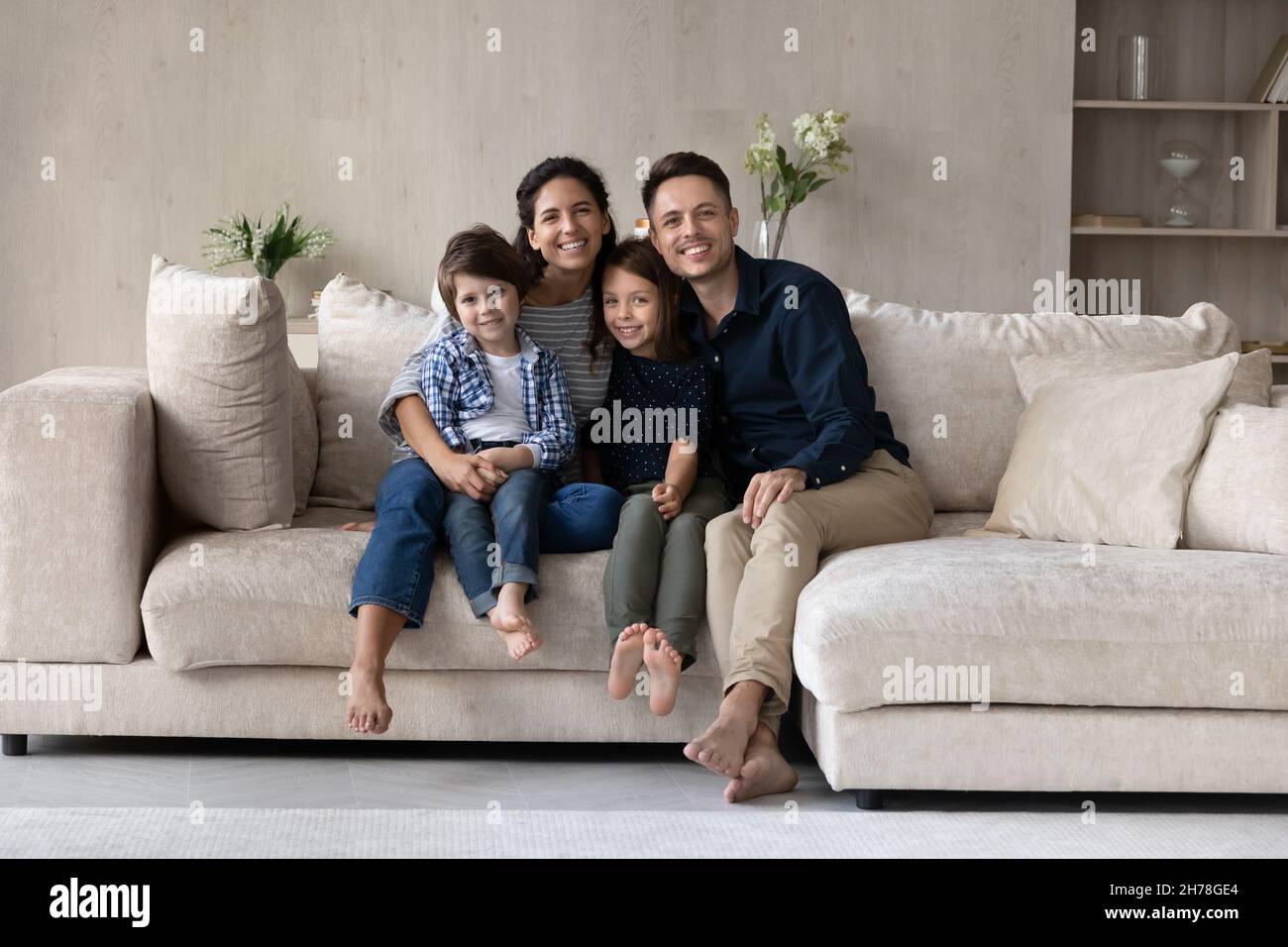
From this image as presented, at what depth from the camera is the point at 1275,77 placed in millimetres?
4582

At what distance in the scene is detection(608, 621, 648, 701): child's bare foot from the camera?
201cm

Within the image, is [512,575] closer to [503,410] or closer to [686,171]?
[503,410]

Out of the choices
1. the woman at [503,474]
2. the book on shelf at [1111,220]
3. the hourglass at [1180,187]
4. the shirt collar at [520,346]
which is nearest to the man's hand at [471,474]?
the woman at [503,474]

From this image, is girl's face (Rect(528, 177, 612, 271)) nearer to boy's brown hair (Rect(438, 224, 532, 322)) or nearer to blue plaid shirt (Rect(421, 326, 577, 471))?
boy's brown hair (Rect(438, 224, 532, 322))

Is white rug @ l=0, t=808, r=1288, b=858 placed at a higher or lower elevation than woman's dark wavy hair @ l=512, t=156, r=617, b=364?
lower

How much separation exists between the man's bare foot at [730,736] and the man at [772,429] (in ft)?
0.12

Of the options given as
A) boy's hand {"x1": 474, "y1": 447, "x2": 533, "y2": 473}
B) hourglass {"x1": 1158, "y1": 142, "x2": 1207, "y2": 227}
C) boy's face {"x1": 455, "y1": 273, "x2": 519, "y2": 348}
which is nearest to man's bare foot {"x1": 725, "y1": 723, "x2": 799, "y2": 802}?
boy's hand {"x1": 474, "y1": 447, "x2": 533, "y2": 473}

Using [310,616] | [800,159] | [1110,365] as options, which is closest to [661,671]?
[310,616]

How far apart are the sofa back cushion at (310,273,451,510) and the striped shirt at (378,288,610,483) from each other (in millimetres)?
127

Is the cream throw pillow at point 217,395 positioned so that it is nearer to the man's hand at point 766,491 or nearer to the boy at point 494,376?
the boy at point 494,376

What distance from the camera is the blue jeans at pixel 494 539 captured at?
6.85ft

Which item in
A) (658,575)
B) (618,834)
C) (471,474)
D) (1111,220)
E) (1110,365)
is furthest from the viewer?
(1111,220)

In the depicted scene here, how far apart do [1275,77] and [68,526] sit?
13.9 feet

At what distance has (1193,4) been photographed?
4805 millimetres
